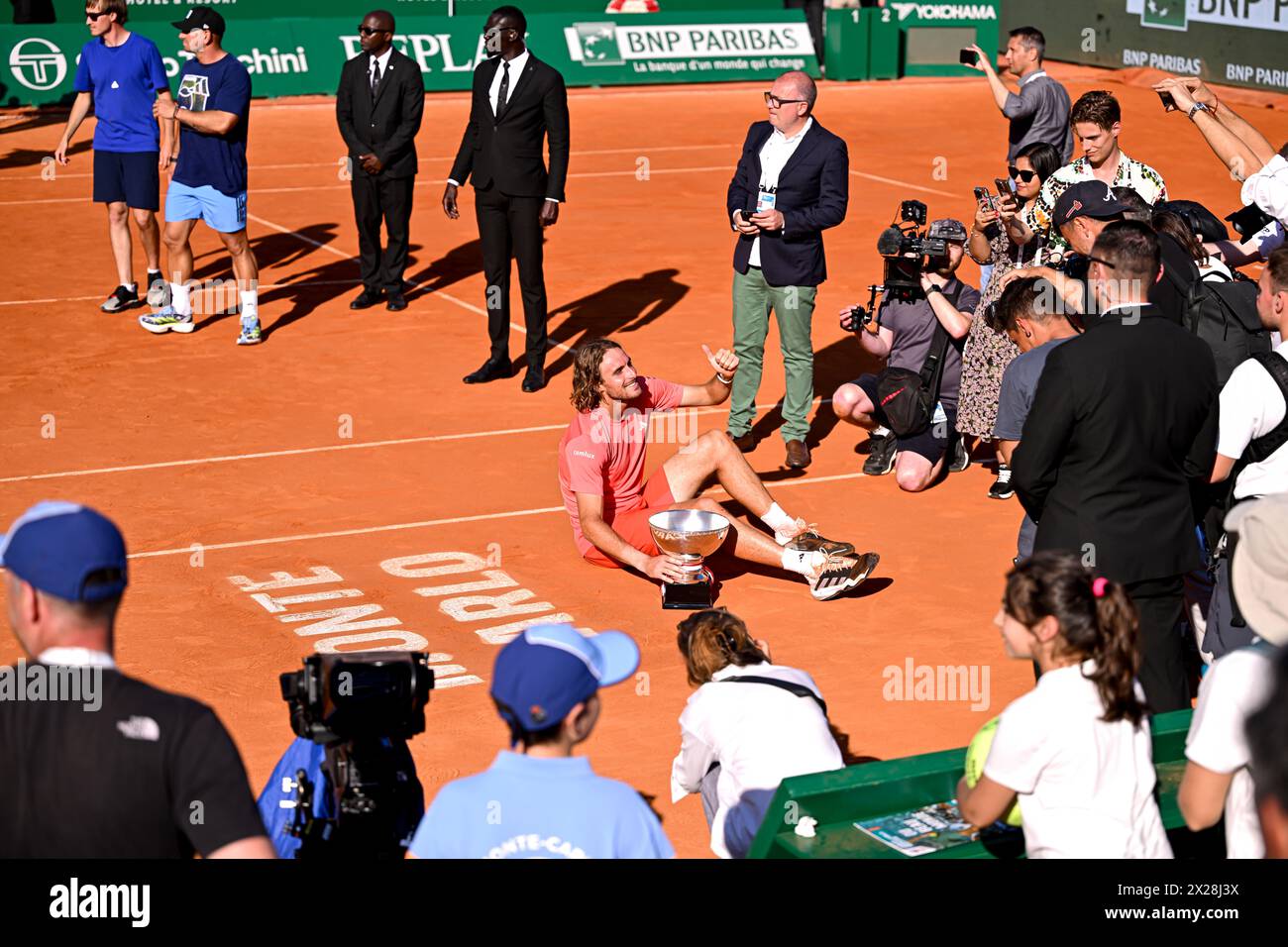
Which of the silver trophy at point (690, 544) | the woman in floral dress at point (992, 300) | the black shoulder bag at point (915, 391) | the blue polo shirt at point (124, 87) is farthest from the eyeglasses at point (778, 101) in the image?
the blue polo shirt at point (124, 87)

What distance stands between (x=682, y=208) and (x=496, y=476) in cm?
984

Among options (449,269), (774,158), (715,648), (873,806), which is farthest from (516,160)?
(873,806)

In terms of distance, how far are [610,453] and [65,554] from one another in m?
5.58

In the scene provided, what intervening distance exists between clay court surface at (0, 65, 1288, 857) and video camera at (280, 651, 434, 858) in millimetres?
2004

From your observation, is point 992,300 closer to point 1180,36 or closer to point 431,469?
point 431,469

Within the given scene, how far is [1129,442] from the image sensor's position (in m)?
6.19

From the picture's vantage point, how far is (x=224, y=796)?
352cm

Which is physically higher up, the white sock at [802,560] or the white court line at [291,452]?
the white sock at [802,560]

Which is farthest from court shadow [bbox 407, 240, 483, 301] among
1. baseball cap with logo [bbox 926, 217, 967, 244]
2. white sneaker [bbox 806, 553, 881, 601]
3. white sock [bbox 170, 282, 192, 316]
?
white sneaker [bbox 806, 553, 881, 601]

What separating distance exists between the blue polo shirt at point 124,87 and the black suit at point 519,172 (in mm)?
3098

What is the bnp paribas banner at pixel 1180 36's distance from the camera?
29.2 meters

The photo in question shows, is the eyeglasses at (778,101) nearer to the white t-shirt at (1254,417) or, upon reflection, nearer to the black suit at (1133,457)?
the black suit at (1133,457)

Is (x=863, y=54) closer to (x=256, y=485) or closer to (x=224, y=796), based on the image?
(x=256, y=485)

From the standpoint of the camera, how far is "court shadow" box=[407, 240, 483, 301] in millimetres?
16250
